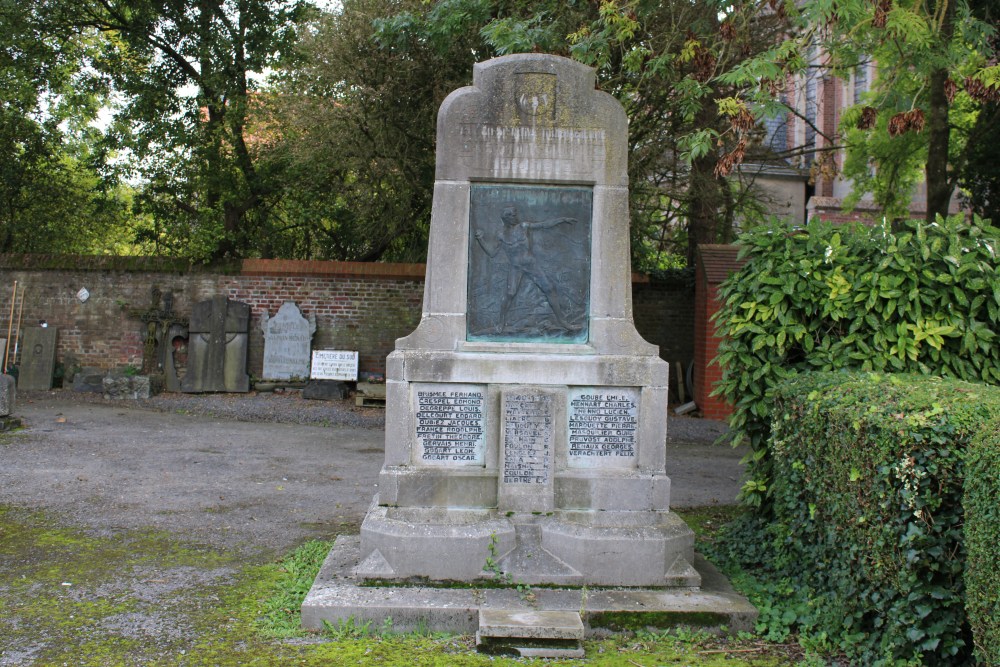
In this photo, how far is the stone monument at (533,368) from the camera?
527cm

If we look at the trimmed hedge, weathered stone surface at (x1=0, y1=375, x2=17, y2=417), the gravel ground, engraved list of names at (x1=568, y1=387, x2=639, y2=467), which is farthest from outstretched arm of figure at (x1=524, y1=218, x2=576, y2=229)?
weathered stone surface at (x1=0, y1=375, x2=17, y2=417)

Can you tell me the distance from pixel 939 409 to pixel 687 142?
4.30 m

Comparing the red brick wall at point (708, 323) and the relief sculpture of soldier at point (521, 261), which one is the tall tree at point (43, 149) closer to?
the red brick wall at point (708, 323)

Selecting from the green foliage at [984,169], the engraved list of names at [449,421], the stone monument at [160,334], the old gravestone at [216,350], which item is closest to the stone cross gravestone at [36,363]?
the stone monument at [160,334]

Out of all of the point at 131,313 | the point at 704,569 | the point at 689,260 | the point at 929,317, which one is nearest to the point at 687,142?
the point at 929,317

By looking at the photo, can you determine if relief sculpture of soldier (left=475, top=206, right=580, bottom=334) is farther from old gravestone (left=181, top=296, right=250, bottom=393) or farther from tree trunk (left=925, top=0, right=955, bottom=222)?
old gravestone (left=181, top=296, right=250, bottom=393)

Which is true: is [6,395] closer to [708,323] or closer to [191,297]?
[191,297]

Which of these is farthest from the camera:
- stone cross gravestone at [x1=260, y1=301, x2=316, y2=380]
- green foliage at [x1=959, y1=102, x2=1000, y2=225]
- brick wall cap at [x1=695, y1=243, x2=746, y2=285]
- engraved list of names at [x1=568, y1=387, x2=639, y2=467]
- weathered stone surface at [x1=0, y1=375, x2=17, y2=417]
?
stone cross gravestone at [x1=260, y1=301, x2=316, y2=380]

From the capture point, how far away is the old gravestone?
49.3 ft

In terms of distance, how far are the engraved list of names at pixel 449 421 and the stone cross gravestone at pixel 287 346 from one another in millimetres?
10142

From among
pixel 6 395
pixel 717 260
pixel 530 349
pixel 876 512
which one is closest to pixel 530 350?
pixel 530 349

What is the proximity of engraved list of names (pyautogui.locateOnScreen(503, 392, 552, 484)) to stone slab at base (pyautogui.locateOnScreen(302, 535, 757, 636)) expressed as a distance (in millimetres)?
717

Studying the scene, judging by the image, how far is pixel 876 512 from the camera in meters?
4.11

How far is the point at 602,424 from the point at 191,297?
11.9 m
